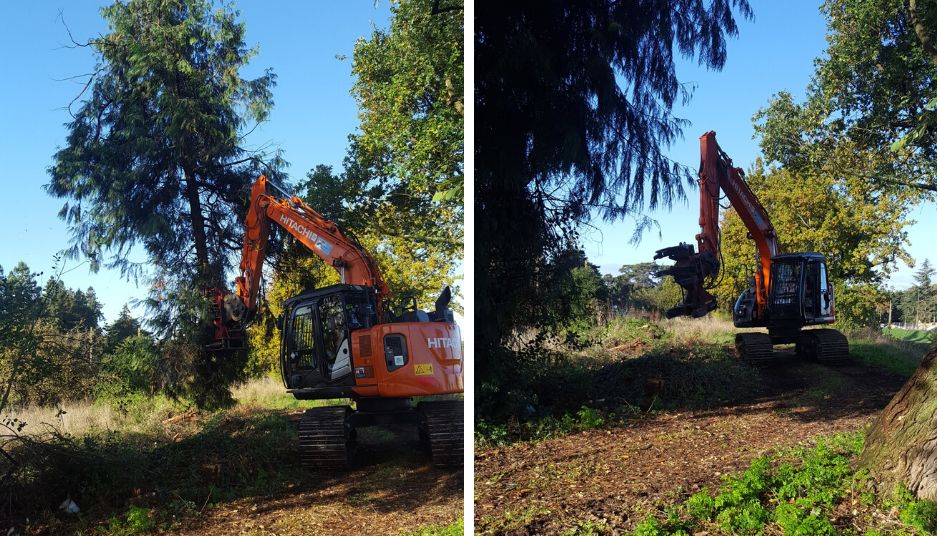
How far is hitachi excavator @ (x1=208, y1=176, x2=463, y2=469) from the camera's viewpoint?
3.13 m

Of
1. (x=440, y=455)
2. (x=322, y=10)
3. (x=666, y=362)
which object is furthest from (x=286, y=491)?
(x=322, y=10)

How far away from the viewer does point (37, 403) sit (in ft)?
8.34

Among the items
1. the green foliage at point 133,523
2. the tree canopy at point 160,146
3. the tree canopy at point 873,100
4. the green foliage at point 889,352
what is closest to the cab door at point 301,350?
the tree canopy at point 160,146

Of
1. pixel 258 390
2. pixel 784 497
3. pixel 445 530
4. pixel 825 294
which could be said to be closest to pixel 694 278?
pixel 825 294

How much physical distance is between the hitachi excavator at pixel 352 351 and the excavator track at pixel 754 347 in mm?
1265

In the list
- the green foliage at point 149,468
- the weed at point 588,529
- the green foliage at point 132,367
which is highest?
the green foliage at point 132,367

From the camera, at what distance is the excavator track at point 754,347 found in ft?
10.0

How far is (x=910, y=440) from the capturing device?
2645 mm

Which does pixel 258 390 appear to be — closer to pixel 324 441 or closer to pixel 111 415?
pixel 324 441

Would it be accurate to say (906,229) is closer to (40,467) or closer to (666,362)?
(666,362)

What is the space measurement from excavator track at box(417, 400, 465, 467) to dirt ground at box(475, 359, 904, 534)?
0.49 feet

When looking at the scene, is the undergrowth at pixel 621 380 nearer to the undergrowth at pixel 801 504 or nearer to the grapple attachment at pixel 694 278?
the grapple attachment at pixel 694 278

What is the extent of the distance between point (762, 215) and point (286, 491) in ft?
7.26

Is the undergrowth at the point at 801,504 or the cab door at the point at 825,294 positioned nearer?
the undergrowth at the point at 801,504
